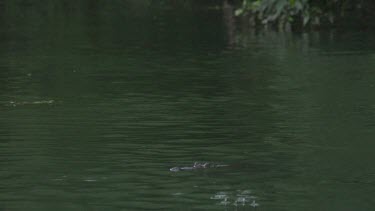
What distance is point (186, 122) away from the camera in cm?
1557

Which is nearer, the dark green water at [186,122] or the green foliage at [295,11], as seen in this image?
the dark green water at [186,122]

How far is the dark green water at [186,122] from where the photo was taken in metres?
11.1

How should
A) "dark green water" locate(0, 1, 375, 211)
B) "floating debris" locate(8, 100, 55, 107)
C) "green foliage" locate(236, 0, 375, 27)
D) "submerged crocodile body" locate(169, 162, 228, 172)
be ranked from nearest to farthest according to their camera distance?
"dark green water" locate(0, 1, 375, 211) → "submerged crocodile body" locate(169, 162, 228, 172) → "floating debris" locate(8, 100, 55, 107) → "green foliage" locate(236, 0, 375, 27)

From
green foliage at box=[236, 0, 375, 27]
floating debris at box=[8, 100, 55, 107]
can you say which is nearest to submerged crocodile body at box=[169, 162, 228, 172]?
floating debris at box=[8, 100, 55, 107]

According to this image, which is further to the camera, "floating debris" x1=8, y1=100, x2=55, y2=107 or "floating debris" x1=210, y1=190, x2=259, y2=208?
"floating debris" x1=8, y1=100, x2=55, y2=107

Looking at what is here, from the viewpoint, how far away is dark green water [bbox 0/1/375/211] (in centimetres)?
1106

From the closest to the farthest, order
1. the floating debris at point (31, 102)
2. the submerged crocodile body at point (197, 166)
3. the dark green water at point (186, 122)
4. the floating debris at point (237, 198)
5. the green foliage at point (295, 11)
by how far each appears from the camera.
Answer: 1. the floating debris at point (237, 198)
2. the dark green water at point (186, 122)
3. the submerged crocodile body at point (197, 166)
4. the floating debris at point (31, 102)
5. the green foliage at point (295, 11)

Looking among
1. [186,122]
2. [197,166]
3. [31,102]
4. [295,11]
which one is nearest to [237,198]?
[197,166]

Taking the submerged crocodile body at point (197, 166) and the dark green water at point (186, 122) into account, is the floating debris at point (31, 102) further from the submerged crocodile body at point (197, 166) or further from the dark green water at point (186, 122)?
the submerged crocodile body at point (197, 166)

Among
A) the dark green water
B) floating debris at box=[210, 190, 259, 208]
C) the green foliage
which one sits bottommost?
the green foliage

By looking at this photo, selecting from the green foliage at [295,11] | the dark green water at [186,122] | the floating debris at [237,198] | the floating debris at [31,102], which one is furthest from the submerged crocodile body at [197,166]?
the green foliage at [295,11]

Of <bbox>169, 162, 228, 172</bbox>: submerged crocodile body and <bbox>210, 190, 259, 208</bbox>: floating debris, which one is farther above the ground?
Answer: <bbox>210, 190, 259, 208</bbox>: floating debris

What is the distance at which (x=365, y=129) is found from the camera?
585 inches

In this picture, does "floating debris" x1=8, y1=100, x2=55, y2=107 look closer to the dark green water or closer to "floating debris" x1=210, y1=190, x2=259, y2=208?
the dark green water
